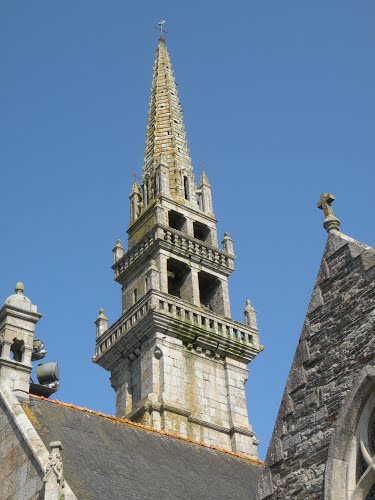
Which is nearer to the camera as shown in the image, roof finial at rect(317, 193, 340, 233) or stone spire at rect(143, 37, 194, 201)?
roof finial at rect(317, 193, 340, 233)

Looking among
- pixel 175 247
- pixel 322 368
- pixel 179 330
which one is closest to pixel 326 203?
pixel 322 368

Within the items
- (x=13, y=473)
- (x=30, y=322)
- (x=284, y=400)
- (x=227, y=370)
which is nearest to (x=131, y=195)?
(x=227, y=370)

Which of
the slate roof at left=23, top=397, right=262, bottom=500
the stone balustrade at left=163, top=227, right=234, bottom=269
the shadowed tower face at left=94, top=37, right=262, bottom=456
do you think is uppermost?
the stone balustrade at left=163, top=227, right=234, bottom=269

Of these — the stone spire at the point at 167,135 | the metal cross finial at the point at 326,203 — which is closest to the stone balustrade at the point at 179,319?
the stone spire at the point at 167,135

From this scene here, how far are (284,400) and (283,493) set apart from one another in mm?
1122

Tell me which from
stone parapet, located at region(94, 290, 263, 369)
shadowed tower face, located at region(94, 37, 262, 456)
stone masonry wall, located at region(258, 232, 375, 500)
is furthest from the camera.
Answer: stone parapet, located at region(94, 290, 263, 369)

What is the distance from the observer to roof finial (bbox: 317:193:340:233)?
10430mm

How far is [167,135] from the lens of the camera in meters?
37.3

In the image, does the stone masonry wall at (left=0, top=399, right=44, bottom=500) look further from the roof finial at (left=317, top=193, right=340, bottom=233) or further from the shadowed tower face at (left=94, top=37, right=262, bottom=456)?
the shadowed tower face at (left=94, top=37, right=262, bottom=456)

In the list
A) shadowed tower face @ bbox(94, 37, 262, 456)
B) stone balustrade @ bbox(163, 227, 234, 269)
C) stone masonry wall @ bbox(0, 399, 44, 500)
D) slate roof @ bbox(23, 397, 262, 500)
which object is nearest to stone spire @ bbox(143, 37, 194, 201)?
shadowed tower face @ bbox(94, 37, 262, 456)

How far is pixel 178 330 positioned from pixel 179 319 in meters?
0.37

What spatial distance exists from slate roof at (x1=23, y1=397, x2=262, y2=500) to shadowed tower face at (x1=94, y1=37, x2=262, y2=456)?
7935 millimetres

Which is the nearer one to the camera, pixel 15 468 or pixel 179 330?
pixel 15 468

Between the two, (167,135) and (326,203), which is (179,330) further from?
(326,203)
